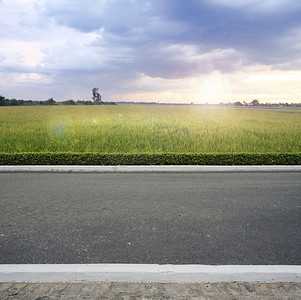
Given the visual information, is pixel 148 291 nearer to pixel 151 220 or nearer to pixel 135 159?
pixel 151 220

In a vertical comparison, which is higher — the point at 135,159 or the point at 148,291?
the point at 135,159

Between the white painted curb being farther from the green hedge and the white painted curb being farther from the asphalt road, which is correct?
the green hedge

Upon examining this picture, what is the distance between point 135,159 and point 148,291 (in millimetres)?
7704

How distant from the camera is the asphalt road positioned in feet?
13.2

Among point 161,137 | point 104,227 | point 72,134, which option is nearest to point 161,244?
point 104,227

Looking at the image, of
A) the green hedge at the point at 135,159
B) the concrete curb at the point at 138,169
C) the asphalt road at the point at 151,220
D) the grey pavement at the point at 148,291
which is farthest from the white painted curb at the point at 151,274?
the green hedge at the point at 135,159

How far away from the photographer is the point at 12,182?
26.2ft

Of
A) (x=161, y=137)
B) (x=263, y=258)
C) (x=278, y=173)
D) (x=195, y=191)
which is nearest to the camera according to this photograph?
(x=263, y=258)

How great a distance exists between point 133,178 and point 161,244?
4.30m

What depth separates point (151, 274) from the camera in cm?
343

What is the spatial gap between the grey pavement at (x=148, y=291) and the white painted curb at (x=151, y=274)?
70 mm

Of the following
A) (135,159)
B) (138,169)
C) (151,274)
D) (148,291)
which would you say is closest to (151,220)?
(151,274)

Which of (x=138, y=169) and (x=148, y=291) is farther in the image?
(x=138, y=169)

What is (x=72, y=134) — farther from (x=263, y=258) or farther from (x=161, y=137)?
(x=263, y=258)
